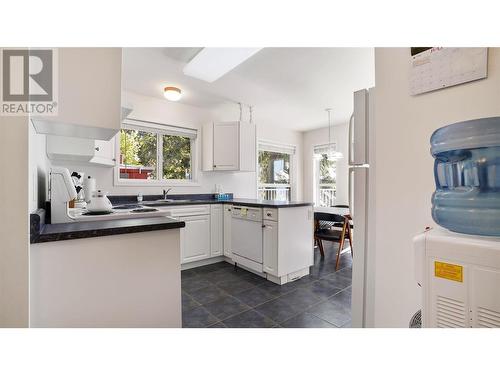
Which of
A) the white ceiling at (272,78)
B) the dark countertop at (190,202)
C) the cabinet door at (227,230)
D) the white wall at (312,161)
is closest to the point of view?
the white ceiling at (272,78)

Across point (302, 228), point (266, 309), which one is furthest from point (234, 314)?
point (302, 228)

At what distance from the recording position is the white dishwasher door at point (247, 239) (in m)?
2.80

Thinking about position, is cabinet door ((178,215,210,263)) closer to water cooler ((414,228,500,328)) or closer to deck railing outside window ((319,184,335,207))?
water cooler ((414,228,500,328))

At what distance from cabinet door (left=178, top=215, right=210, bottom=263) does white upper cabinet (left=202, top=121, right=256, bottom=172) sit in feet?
3.07

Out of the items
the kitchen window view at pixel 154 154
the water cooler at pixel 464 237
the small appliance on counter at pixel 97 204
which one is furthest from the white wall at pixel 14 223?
the kitchen window view at pixel 154 154

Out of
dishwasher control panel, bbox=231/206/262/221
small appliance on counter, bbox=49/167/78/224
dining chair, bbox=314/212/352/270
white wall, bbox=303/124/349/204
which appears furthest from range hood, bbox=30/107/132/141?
white wall, bbox=303/124/349/204

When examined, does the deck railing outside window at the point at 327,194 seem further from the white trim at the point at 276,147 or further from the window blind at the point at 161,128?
the window blind at the point at 161,128

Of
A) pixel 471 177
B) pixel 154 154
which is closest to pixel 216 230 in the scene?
pixel 154 154

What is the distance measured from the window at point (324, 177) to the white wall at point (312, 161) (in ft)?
0.37

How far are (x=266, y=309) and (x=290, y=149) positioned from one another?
395cm

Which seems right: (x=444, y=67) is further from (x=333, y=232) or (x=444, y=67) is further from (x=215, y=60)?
(x=333, y=232)

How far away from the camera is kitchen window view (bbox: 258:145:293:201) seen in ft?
16.6

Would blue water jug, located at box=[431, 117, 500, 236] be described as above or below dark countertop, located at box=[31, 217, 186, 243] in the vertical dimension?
above
